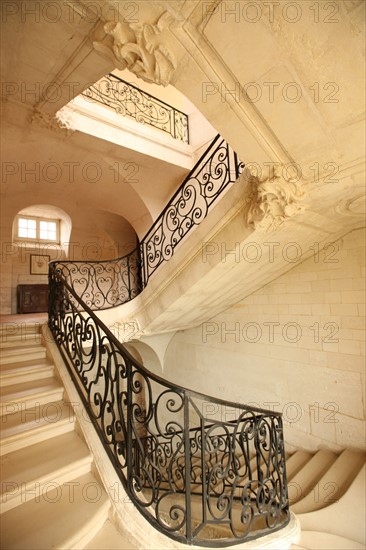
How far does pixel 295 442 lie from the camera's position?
14.1 feet

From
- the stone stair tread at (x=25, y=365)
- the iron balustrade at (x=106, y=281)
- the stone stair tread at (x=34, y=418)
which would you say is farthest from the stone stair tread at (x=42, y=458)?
the iron balustrade at (x=106, y=281)

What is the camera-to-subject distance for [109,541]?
1.52m

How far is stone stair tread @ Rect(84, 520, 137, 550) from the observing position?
1479 millimetres

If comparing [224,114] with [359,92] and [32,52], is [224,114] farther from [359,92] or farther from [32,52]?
[32,52]

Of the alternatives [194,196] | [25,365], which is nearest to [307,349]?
[194,196]

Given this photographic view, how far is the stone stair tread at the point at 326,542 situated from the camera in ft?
8.36

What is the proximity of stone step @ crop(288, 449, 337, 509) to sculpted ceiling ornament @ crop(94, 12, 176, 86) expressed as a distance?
14.8 feet

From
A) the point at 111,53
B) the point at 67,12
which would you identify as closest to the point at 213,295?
the point at 111,53

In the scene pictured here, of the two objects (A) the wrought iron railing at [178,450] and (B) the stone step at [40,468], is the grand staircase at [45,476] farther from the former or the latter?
(A) the wrought iron railing at [178,450]

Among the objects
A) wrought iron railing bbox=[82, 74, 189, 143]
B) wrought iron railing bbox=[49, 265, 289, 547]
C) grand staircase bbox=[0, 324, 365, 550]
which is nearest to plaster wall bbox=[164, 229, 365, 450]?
grand staircase bbox=[0, 324, 365, 550]

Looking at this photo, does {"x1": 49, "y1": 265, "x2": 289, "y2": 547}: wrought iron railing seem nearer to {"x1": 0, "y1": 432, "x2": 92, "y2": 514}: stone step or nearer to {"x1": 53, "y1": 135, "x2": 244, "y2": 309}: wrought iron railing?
{"x1": 0, "y1": 432, "x2": 92, "y2": 514}: stone step

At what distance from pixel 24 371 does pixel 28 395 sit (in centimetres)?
39

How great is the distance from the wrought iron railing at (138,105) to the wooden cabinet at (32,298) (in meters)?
5.05

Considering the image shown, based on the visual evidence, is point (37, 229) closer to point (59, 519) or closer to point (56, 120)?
point (56, 120)
